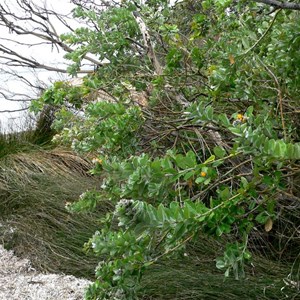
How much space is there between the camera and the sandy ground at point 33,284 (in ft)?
10.2

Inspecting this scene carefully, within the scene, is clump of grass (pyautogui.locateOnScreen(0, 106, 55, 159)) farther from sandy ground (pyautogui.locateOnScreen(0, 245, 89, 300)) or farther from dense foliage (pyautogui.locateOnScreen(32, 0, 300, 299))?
sandy ground (pyautogui.locateOnScreen(0, 245, 89, 300))

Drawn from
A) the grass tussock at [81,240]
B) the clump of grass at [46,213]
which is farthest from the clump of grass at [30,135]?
the clump of grass at [46,213]

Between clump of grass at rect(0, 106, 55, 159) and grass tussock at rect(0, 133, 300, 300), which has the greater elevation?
clump of grass at rect(0, 106, 55, 159)

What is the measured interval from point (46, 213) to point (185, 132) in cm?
137

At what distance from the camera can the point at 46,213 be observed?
3.95 meters

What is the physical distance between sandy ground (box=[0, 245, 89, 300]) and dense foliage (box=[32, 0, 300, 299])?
0.59 metres

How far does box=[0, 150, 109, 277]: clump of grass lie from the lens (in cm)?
354

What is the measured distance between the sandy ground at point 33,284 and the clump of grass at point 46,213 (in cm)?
9

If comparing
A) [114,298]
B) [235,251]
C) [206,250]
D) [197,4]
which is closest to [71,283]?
[206,250]

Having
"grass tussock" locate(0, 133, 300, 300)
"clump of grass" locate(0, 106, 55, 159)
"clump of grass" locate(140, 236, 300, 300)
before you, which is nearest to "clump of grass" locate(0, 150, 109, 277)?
"grass tussock" locate(0, 133, 300, 300)

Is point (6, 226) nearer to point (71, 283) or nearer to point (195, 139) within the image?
point (71, 283)

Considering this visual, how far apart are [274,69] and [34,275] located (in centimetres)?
187

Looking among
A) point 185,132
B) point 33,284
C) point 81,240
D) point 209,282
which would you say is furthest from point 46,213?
point 209,282

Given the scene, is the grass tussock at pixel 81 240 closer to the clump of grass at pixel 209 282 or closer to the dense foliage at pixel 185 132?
the clump of grass at pixel 209 282
